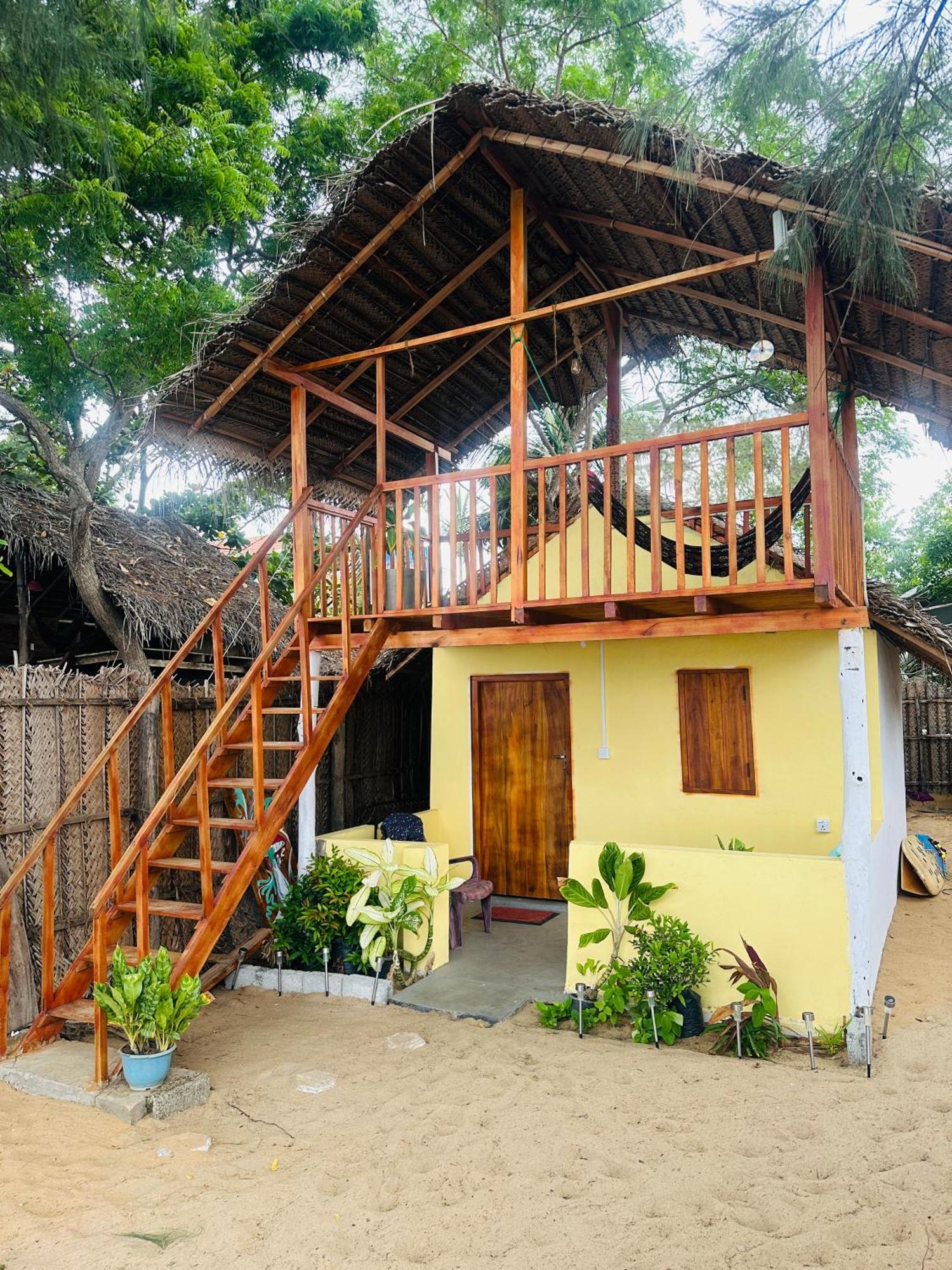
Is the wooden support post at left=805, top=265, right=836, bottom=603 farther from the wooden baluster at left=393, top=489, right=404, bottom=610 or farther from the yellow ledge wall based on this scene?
the yellow ledge wall

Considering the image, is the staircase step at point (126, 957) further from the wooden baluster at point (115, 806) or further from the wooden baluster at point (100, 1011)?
the wooden baluster at point (115, 806)

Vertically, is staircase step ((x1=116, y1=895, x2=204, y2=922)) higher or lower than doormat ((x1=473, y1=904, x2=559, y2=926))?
higher

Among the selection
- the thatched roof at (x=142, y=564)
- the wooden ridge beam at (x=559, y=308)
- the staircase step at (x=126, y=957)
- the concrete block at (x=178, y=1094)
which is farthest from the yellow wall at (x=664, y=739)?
the concrete block at (x=178, y=1094)

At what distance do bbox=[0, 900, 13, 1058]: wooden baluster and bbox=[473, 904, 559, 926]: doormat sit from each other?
12.3 ft

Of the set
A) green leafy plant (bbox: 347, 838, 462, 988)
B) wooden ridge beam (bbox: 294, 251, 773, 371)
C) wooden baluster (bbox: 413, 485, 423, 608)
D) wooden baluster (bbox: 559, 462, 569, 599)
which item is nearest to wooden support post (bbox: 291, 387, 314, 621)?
wooden ridge beam (bbox: 294, 251, 773, 371)

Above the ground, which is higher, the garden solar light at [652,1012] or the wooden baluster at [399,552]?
the wooden baluster at [399,552]

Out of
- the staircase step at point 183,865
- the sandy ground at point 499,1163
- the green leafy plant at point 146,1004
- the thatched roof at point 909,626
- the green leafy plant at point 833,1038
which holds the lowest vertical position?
the sandy ground at point 499,1163

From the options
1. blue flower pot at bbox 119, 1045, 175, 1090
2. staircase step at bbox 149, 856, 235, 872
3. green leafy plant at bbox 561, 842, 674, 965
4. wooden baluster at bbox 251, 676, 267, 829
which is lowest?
blue flower pot at bbox 119, 1045, 175, 1090

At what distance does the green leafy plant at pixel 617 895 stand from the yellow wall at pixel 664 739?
1.80 meters

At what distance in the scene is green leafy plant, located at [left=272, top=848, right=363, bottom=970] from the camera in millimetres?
5762

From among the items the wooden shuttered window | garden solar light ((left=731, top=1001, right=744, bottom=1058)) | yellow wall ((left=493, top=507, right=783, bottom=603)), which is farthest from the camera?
yellow wall ((left=493, top=507, right=783, bottom=603))

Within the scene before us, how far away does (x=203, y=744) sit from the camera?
443cm

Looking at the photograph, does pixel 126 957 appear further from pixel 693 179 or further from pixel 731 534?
pixel 693 179

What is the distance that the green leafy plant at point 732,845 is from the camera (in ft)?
19.9
